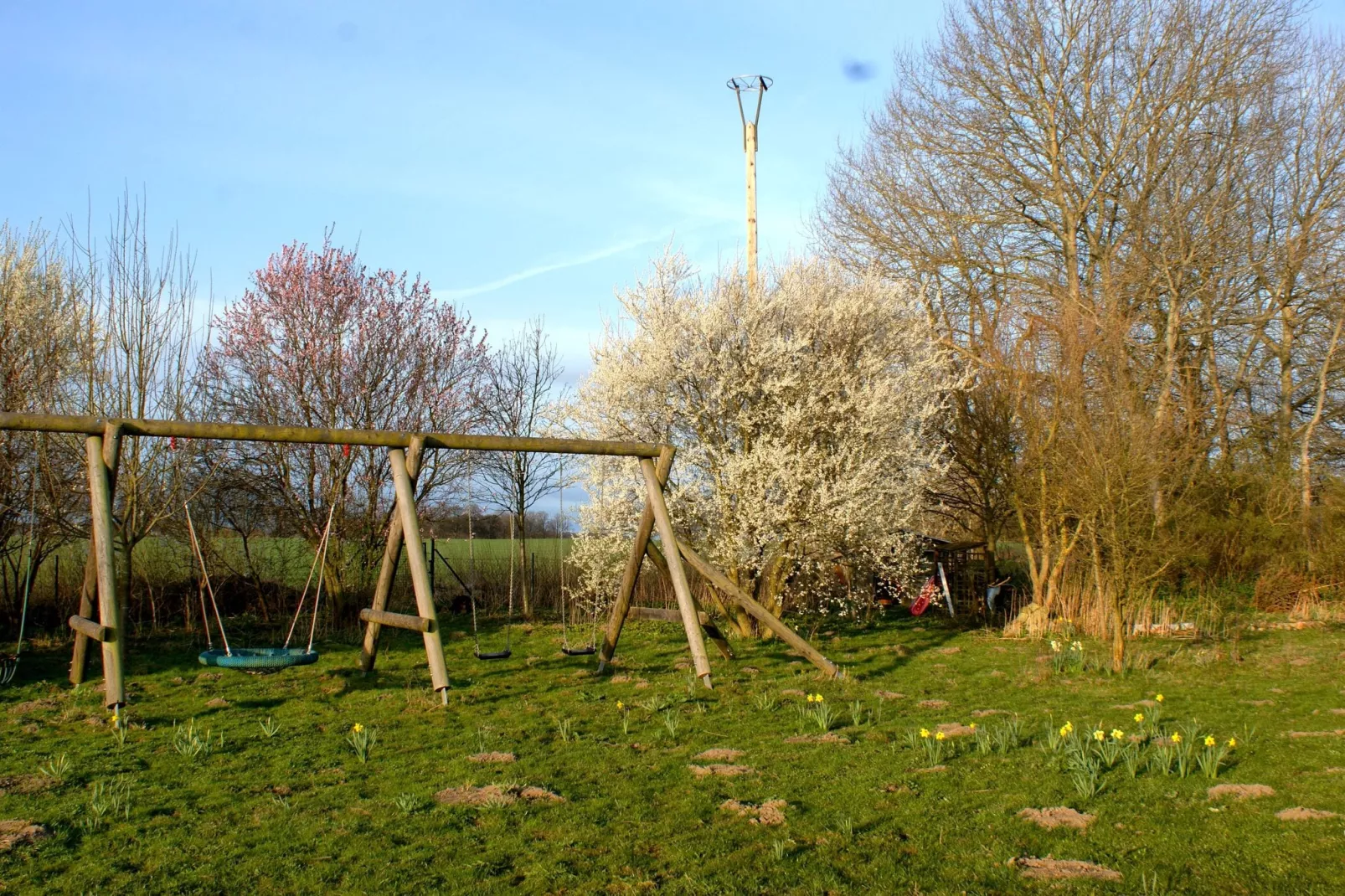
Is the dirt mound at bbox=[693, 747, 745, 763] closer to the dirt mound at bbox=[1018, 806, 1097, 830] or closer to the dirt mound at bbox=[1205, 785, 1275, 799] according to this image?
the dirt mound at bbox=[1018, 806, 1097, 830]

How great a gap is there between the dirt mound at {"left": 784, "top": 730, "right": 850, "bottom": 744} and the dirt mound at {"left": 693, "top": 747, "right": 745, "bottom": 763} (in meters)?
0.43

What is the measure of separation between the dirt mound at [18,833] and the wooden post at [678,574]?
16.2 ft

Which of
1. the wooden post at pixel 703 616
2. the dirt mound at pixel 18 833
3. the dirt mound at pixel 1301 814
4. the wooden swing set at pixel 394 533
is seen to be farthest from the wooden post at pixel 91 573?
the dirt mound at pixel 1301 814

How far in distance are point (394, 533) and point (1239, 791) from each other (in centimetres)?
623

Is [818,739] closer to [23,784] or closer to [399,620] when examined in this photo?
[399,620]

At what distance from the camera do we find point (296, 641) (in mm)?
12344

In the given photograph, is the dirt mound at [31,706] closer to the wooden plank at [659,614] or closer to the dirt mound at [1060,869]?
the wooden plank at [659,614]

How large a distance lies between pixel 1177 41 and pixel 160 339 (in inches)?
606

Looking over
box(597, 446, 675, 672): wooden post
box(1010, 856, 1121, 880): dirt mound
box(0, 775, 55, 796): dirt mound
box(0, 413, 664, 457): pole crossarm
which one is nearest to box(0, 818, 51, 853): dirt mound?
box(0, 775, 55, 796): dirt mound

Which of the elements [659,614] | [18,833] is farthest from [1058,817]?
[659,614]

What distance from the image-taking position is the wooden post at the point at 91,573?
7.14 meters

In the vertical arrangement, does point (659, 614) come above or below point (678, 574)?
below

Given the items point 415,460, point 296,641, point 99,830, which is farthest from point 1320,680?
point 296,641

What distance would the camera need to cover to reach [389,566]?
27.4 feet
